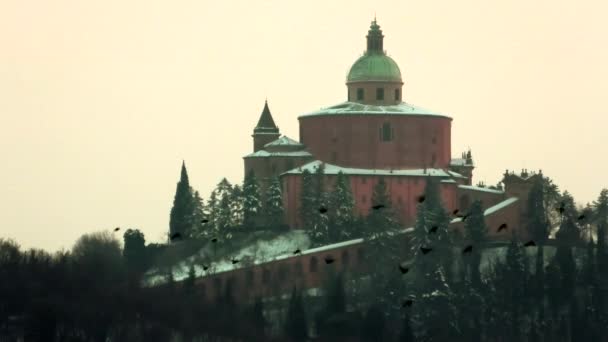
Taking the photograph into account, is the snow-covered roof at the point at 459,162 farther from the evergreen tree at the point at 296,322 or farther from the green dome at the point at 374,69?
the evergreen tree at the point at 296,322

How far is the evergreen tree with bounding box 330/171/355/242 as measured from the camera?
Result: 541 feet

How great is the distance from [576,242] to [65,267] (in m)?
29.4

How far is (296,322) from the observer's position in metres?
142

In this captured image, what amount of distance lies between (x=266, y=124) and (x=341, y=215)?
519 inches

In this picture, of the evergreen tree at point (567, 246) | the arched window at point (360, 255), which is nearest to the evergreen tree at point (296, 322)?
the evergreen tree at point (567, 246)

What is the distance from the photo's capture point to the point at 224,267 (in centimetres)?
16212

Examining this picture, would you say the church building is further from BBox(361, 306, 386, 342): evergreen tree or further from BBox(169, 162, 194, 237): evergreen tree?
BBox(361, 306, 386, 342): evergreen tree

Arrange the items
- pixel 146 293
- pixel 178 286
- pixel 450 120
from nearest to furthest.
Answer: pixel 146 293 < pixel 178 286 < pixel 450 120

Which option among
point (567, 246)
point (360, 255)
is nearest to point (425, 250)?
point (567, 246)

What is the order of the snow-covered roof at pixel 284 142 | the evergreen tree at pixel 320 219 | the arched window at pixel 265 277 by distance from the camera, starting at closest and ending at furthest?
the arched window at pixel 265 277, the evergreen tree at pixel 320 219, the snow-covered roof at pixel 284 142

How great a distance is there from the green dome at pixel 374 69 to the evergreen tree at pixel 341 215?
1000 cm

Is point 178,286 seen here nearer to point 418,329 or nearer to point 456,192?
point 418,329

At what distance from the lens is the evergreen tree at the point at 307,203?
543ft

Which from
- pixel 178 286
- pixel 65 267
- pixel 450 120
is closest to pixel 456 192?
pixel 450 120
